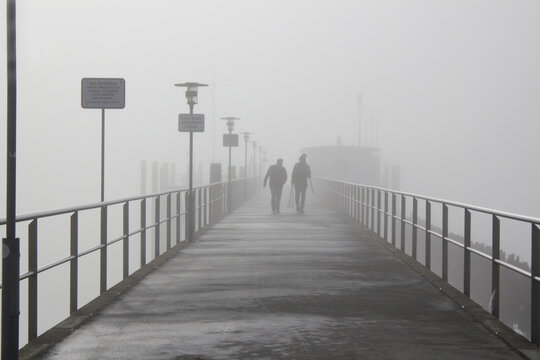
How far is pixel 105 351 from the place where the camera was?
22.4 feet

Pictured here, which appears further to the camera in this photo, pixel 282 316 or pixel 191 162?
pixel 191 162

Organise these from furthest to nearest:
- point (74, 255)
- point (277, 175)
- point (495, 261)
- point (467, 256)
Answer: point (277, 175), point (467, 256), point (74, 255), point (495, 261)

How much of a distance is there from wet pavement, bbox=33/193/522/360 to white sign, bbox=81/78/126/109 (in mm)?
2351

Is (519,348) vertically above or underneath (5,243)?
underneath

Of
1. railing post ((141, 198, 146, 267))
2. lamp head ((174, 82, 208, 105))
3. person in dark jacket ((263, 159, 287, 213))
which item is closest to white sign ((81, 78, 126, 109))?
railing post ((141, 198, 146, 267))

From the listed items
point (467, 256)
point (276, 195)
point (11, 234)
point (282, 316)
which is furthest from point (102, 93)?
point (276, 195)

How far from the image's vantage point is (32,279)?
723 cm

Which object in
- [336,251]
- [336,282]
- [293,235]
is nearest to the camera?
[336,282]

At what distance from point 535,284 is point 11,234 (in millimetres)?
3917

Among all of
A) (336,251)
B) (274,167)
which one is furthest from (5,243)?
(274,167)

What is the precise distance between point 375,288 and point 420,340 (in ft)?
10.3

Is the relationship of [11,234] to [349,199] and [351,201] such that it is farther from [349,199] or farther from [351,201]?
[349,199]

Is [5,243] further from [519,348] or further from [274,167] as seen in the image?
[274,167]

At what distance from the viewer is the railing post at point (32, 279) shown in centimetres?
714
